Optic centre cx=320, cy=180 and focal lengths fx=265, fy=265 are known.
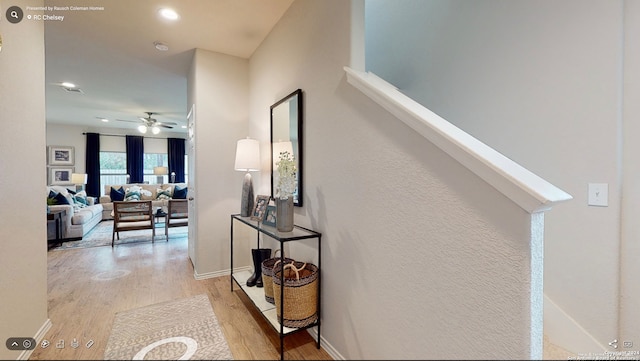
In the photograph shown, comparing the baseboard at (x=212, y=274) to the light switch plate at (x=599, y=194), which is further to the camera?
the baseboard at (x=212, y=274)

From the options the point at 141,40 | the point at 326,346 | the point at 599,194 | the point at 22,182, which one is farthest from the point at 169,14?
the point at 599,194

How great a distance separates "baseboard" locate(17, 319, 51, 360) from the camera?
0.91m

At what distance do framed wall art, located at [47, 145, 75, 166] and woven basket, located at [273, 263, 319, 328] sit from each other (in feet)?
28.2

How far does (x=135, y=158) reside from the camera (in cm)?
802

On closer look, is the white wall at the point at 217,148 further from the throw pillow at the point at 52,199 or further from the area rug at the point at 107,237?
the throw pillow at the point at 52,199

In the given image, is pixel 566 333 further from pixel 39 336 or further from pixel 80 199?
pixel 80 199

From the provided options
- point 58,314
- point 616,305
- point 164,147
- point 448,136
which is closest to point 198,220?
point 58,314

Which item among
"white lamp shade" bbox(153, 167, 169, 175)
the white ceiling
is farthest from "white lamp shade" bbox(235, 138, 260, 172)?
"white lamp shade" bbox(153, 167, 169, 175)

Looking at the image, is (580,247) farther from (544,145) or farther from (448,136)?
(448,136)

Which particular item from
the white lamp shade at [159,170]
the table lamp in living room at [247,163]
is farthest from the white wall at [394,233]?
the white lamp shade at [159,170]

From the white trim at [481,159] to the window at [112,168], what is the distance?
9.15m

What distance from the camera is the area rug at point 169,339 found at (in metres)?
0.85

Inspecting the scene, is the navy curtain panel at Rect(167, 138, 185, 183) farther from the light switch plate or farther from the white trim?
the light switch plate

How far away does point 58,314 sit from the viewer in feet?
6.03
